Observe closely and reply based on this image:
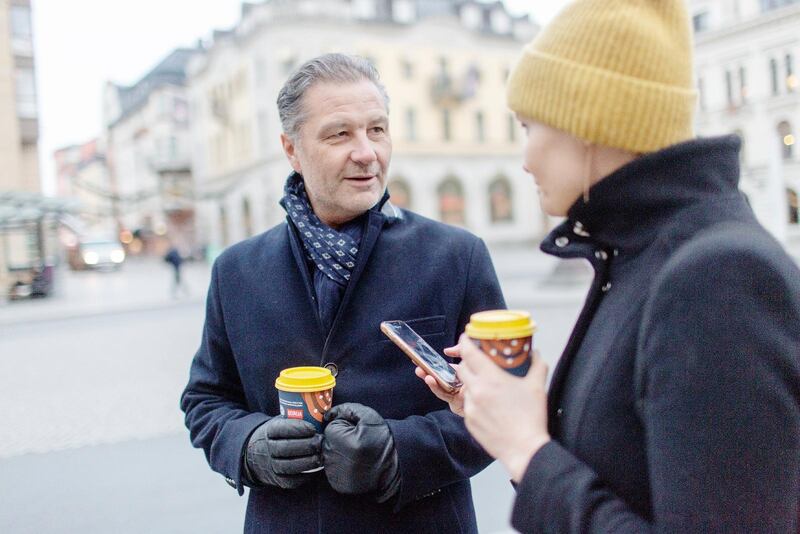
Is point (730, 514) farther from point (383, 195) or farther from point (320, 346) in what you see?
point (383, 195)

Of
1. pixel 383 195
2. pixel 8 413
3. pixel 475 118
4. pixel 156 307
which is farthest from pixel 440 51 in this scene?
pixel 383 195

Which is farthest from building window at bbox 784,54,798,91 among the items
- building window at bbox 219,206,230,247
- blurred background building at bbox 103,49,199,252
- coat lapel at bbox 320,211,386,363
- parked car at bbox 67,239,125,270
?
blurred background building at bbox 103,49,199,252

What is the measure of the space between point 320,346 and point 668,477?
3.93 feet

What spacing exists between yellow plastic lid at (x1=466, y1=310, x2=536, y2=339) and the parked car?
1545 inches

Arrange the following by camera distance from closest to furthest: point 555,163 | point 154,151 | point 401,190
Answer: point 555,163 < point 401,190 < point 154,151

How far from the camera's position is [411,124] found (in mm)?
35719

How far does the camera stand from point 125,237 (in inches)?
2290

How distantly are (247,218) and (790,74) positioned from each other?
34.3m

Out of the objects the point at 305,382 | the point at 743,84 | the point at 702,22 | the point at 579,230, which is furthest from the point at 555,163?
the point at 702,22

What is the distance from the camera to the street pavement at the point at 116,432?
4.55m

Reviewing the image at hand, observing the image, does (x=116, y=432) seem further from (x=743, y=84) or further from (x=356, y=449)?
(x=743, y=84)

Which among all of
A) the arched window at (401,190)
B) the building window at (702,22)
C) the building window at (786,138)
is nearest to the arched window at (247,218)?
the arched window at (401,190)

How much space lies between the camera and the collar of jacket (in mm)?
1104

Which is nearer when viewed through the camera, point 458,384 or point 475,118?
point 458,384
